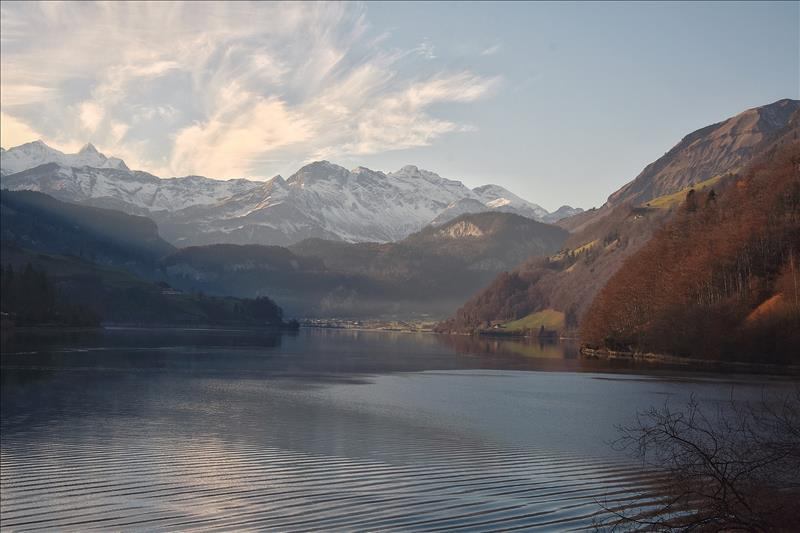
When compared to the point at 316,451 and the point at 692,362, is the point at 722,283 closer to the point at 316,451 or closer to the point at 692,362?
the point at 692,362

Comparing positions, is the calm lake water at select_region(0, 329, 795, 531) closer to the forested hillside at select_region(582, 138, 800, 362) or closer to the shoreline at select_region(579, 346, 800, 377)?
the shoreline at select_region(579, 346, 800, 377)

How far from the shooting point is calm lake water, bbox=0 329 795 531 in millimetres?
29984

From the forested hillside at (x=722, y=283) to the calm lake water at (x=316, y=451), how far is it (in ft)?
84.9

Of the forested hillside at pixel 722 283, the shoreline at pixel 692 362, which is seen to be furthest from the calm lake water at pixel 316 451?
the forested hillside at pixel 722 283

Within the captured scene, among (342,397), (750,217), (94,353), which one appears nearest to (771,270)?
(750,217)

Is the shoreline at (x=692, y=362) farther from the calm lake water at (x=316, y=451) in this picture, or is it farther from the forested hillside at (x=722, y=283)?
the calm lake water at (x=316, y=451)

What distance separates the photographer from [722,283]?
404 ft

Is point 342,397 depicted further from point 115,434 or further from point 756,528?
point 756,528

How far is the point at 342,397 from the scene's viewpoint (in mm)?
70562

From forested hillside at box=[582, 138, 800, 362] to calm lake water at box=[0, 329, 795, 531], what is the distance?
84.9 feet

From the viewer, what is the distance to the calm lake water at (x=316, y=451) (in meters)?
30.0

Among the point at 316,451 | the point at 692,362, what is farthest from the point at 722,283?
the point at 316,451

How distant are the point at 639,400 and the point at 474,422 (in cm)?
1932

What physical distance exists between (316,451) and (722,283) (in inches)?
3800
